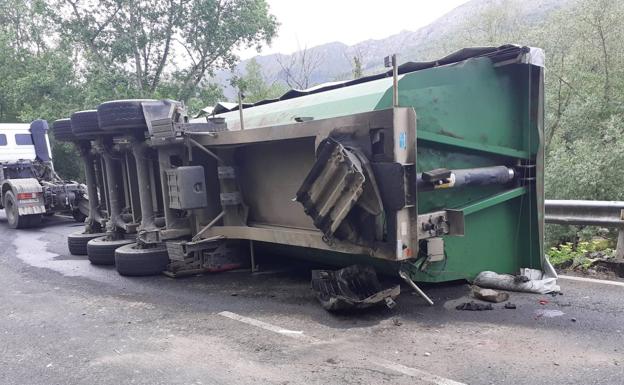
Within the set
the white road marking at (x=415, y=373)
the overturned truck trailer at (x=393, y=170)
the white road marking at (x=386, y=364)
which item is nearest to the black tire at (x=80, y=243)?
the overturned truck trailer at (x=393, y=170)

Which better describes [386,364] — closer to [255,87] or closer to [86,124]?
[86,124]

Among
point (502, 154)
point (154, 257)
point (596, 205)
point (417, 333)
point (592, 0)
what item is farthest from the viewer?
point (592, 0)

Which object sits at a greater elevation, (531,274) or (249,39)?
(249,39)

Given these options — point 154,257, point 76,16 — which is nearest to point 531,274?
point 154,257

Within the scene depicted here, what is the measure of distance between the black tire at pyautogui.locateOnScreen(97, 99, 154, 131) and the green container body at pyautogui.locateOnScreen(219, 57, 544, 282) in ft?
7.62

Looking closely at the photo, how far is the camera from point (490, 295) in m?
4.38

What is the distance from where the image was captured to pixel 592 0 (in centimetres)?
1566

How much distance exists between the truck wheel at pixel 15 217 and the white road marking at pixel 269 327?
972cm

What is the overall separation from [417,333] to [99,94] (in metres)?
15.6

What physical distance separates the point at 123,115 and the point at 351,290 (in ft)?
11.9

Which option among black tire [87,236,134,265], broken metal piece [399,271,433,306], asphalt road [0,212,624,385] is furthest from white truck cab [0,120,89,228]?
broken metal piece [399,271,433,306]

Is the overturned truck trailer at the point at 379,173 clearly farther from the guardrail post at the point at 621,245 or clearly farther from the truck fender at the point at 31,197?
the truck fender at the point at 31,197

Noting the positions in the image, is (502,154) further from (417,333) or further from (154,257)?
(154,257)

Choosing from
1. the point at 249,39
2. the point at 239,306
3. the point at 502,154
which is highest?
the point at 249,39
